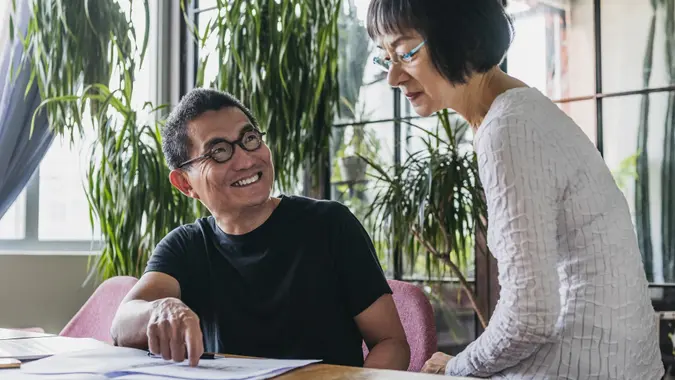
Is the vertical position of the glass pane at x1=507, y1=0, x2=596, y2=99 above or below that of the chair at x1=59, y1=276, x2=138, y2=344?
above

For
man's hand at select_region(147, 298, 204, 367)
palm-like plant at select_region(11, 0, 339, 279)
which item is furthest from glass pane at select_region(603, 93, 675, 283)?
man's hand at select_region(147, 298, 204, 367)

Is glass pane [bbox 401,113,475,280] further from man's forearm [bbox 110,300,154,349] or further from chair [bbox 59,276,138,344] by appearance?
man's forearm [bbox 110,300,154,349]

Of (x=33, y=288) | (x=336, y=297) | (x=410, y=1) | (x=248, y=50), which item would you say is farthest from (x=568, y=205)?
(x=33, y=288)

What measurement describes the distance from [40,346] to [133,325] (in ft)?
0.64

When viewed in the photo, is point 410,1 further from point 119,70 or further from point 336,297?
point 119,70

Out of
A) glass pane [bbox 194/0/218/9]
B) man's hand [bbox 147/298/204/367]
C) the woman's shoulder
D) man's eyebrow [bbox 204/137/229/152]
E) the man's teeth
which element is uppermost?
glass pane [bbox 194/0/218/9]

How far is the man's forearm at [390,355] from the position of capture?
1.58 m

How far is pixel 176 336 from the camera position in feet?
4.03

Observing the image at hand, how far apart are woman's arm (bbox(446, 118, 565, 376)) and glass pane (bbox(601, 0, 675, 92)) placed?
1.78m

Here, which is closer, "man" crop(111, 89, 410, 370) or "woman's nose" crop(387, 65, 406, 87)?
"woman's nose" crop(387, 65, 406, 87)

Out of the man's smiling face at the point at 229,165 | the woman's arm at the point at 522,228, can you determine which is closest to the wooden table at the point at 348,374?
the woman's arm at the point at 522,228

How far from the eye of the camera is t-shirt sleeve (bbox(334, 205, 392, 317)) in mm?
1664

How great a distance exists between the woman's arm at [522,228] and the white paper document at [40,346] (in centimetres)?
80

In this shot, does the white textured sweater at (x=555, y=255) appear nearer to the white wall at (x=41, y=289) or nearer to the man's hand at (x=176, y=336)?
the man's hand at (x=176, y=336)
